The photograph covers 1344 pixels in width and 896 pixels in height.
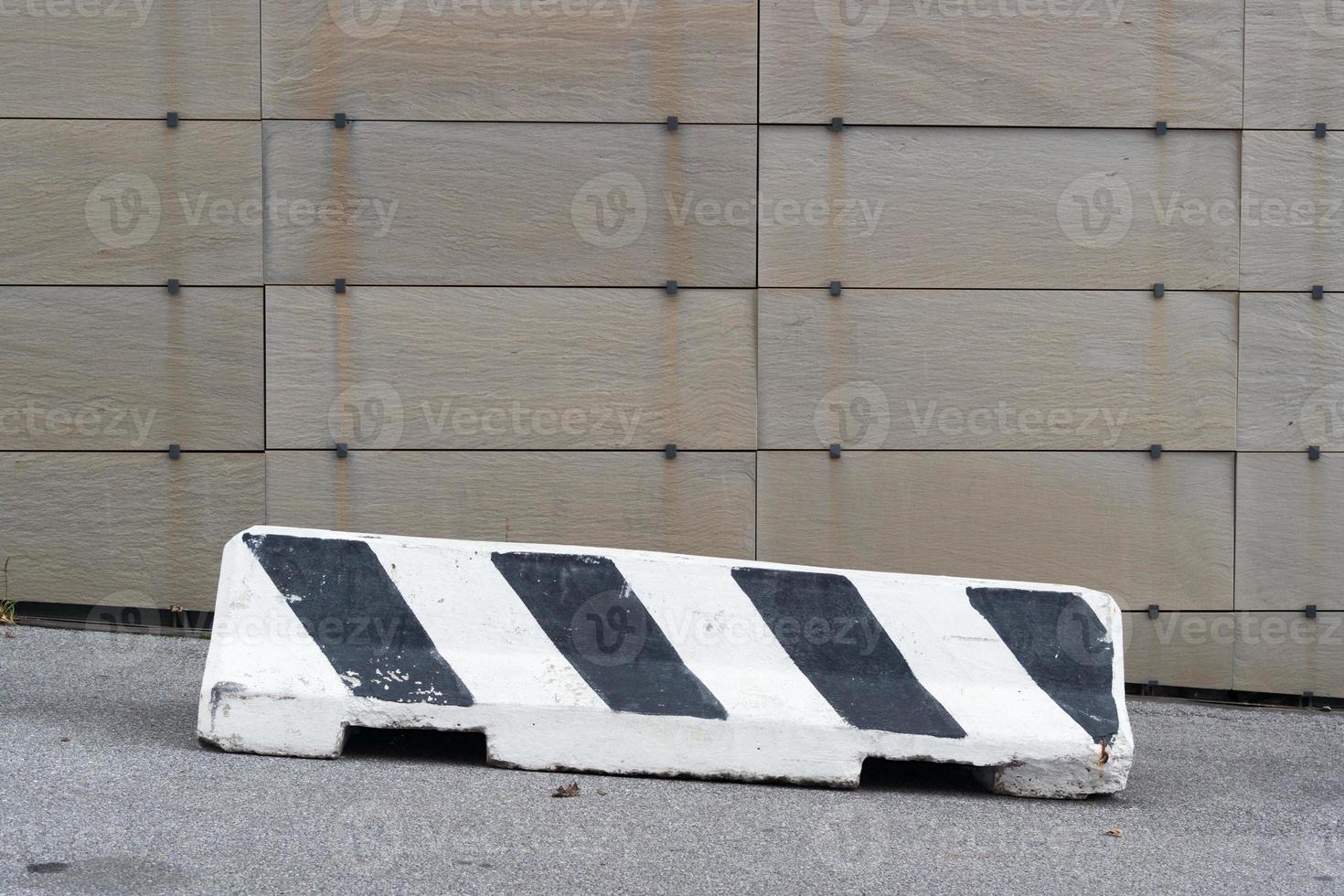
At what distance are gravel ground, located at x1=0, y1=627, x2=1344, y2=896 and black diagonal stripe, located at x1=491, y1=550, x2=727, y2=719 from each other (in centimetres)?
31

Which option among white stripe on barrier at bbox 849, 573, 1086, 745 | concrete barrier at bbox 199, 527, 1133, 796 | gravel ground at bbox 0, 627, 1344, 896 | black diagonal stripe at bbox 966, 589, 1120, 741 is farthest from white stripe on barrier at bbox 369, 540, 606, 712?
black diagonal stripe at bbox 966, 589, 1120, 741

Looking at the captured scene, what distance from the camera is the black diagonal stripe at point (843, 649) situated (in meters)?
4.08

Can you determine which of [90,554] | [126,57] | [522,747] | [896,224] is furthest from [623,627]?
[126,57]

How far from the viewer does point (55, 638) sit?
548 centimetres

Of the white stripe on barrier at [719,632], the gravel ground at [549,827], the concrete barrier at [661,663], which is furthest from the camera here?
the white stripe on barrier at [719,632]

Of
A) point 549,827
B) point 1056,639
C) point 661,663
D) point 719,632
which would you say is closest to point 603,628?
point 661,663

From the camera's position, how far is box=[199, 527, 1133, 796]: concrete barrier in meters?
4.00

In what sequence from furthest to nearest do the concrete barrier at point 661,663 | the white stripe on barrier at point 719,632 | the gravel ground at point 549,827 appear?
the white stripe on barrier at point 719,632 < the concrete barrier at point 661,663 < the gravel ground at point 549,827

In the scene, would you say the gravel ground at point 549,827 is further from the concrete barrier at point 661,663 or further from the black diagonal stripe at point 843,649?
the black diagonal stripe at point 843,649

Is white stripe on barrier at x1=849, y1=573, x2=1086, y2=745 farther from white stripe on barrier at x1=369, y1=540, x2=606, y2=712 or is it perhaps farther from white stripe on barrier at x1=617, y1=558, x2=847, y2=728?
white stripe on barrier at x1=369, y1=540, x2=606, y2=712

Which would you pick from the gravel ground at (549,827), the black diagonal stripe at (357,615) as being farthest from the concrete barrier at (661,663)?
the gravel ground at (549,827)

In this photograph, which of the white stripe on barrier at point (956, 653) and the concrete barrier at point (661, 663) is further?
the white stripe on barrier at point (956, 653)

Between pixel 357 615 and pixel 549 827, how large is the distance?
44.8 inches

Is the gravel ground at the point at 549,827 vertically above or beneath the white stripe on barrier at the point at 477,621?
beneath
